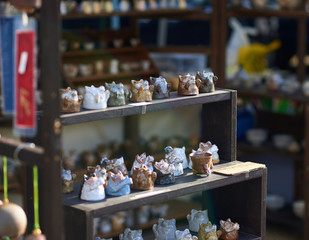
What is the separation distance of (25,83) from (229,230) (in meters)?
1.36

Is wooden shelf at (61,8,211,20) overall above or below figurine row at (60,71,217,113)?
above

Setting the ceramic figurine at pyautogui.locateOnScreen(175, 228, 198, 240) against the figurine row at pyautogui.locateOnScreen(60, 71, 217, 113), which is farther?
the ceramic figurine at pyautogui.locateOnScreen(175, 228, 198, 240)

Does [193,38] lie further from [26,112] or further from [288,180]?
[26,112]

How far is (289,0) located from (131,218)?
2.32m

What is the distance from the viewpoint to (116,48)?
20.6ft

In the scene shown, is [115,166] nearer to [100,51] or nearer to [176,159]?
[176,159]

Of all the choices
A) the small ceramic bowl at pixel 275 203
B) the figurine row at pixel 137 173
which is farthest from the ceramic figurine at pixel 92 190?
the small ceramic bowl at pixel 275 203

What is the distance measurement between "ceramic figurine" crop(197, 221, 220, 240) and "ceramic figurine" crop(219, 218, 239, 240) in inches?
2.8

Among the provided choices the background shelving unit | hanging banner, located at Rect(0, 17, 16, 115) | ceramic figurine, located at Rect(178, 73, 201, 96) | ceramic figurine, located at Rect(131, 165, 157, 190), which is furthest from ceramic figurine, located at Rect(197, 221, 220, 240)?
the background shelving unit

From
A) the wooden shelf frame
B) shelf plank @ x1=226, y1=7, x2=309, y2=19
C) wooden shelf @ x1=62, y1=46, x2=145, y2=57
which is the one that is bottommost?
the wooden shelf frame

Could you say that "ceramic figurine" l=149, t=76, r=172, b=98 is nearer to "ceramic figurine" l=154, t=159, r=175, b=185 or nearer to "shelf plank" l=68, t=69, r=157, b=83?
"ceramic figurine" l=154, t=159, r=175, b=185

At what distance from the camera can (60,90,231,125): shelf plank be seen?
104 inches

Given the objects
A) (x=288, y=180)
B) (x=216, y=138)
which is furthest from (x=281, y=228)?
(x=216, y=138)

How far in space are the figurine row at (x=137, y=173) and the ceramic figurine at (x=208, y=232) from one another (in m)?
0.24
